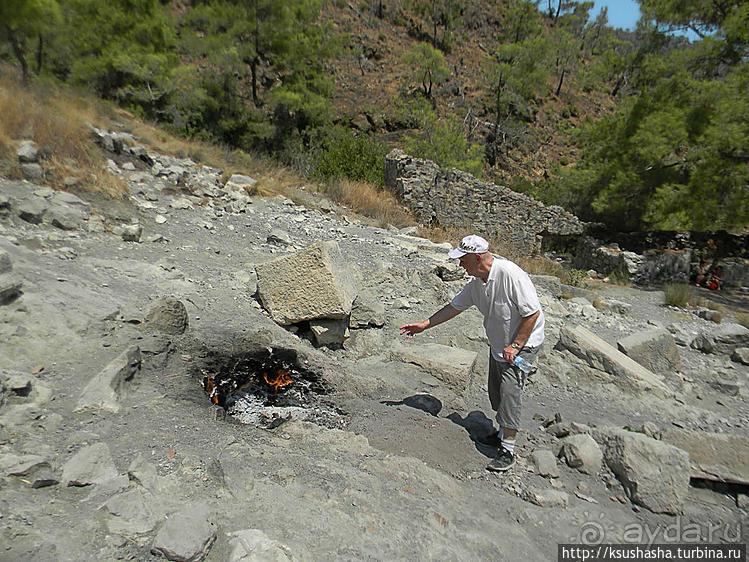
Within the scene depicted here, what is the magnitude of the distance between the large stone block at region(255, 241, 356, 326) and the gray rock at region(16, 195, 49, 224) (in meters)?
2.93

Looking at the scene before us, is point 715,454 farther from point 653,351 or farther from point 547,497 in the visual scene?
point 653,351

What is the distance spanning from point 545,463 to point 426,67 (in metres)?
30.1

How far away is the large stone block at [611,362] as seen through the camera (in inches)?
164

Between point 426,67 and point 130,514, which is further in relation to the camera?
point 426,67

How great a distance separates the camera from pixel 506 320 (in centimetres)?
284

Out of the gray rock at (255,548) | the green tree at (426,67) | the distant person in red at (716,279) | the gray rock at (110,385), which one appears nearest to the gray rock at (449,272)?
the gray rock at (110,385)

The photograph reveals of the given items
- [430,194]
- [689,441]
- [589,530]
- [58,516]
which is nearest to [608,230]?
[430,194]

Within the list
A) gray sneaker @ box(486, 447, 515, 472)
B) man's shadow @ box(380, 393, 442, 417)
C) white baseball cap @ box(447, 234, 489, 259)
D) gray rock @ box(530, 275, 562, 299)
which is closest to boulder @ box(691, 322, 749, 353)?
gray rock @ box(530, 275, 562, 299)

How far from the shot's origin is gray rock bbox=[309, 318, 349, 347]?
4586 mm

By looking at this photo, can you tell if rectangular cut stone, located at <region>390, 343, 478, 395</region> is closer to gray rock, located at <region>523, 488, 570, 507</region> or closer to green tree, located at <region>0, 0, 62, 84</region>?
gray rock, located at <region>523, 488, 570, 507</region>

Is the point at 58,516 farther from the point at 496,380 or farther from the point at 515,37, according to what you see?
the point at 515,37

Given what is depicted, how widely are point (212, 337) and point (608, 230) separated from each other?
590 inches

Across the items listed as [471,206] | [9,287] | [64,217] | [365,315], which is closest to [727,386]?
[365,315]

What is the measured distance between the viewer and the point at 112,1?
51.4ft
